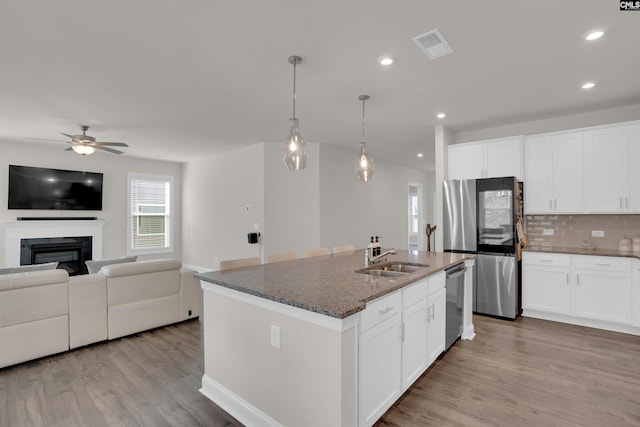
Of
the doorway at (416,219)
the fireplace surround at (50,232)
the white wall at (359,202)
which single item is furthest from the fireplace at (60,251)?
the doorway at (416,219)

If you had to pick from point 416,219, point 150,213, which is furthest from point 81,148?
point 416,219

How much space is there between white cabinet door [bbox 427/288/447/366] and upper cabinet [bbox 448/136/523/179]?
7.80ft

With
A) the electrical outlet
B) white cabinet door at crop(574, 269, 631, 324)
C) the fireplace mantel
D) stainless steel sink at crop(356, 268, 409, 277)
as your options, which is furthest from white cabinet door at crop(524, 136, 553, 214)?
the fireplace mantel

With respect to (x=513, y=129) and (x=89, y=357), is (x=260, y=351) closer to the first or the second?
(x=89, y=357)

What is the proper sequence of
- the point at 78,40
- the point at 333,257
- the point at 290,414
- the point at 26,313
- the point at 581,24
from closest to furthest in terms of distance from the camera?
the point at 290,414 → the point at 581,24 → the point at 78,40 → the point at 26,313 → the point at 333,257

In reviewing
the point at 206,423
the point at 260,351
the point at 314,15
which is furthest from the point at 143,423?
the point at 314,15

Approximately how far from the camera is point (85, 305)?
10.5 ft

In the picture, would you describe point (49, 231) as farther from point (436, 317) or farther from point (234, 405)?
point (436, 317)

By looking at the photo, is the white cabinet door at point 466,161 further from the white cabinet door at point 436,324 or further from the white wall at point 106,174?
the white wall at point 106,174

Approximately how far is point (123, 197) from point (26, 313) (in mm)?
4729

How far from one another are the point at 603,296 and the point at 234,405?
4.25 metres

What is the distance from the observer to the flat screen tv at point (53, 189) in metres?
5.76

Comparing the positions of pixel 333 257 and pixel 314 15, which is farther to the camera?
pixel 333 257

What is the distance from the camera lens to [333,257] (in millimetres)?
3480
